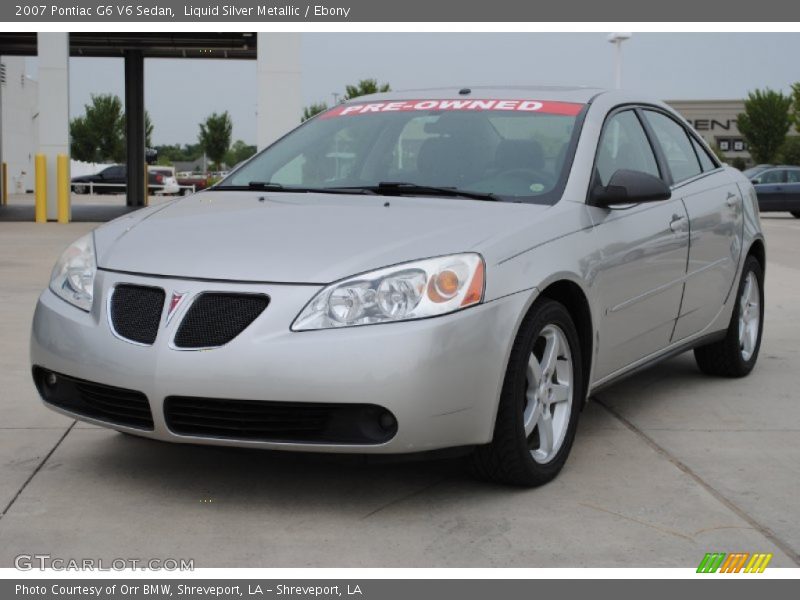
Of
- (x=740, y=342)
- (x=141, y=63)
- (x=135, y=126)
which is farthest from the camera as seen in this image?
(x=135, y=126)

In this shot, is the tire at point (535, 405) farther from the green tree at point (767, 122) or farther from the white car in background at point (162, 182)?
the green tree at point (767, 122)

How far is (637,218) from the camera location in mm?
5141

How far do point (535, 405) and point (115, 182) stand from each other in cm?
5047

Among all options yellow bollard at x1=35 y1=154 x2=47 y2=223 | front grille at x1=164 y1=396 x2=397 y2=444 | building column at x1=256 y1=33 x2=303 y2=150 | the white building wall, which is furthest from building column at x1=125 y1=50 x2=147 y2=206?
front grille at x1=164 y1=396 x2=397 y2=444

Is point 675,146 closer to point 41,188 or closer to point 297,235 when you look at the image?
point 297,235

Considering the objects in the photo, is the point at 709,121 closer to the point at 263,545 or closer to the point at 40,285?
the point at 40,285

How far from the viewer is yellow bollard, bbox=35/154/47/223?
22641mm

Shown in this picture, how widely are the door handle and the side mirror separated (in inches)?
23.7

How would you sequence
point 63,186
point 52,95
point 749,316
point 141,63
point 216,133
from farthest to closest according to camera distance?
point 216,133, point 141,63, point 63,186, point 52,95, point 749,316

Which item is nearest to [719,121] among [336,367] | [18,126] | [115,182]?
[115,182]

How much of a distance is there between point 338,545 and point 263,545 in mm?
241

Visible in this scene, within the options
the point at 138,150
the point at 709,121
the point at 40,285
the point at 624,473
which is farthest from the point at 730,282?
the point at 709,121

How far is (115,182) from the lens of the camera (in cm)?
5262

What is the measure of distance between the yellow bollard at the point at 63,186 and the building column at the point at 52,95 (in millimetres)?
86
